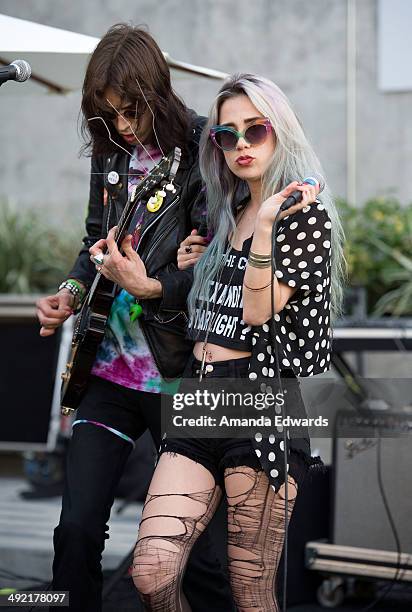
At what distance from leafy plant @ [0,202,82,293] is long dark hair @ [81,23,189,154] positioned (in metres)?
4.80

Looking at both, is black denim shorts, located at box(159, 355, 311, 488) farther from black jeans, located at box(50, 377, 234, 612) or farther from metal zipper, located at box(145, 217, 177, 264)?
metal zipper, located at box(145, 217, 177, 264)

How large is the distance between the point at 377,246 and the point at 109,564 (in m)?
3.06

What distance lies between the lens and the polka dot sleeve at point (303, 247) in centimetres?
265

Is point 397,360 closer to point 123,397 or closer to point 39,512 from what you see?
point 39,512

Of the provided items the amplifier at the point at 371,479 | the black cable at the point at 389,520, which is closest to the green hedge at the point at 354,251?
the amplifier at the point at 371,479

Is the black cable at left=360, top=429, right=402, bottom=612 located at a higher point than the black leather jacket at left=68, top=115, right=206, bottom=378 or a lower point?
lower

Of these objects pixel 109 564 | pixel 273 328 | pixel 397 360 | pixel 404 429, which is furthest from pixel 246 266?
pixel 397 360

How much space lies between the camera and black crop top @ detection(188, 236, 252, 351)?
2.79 m

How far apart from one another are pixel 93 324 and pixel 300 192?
910 mm

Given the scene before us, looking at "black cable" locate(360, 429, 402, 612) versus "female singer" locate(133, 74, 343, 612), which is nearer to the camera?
"female singer" locate(133, 74, 343, 612)

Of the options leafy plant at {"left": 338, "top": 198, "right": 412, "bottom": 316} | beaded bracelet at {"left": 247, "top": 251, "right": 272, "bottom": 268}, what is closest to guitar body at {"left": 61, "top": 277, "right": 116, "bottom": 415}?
beaded bracelet at {"left": 247, "top": 251, "right": 272, "bottom": 268}

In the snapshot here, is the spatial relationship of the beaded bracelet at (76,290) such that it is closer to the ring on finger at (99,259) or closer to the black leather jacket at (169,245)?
the black leather jacket at (169,245)

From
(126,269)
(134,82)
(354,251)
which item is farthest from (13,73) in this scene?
(354,251)

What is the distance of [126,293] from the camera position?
3.24 m
